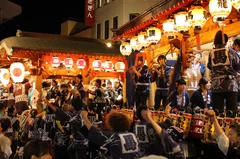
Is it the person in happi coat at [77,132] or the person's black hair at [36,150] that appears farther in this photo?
the person in happi coat at [77,132]

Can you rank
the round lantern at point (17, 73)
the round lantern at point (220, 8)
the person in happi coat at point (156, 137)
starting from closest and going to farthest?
1. the person in happi coat at point (156, 137)
2. the round lantern at point (220, 8)
3. the round lantern at point (17, 73)

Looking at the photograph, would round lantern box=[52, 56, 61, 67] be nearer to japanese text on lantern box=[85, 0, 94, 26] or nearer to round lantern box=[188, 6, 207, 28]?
round lantern box=[188, 6, 207, 28]

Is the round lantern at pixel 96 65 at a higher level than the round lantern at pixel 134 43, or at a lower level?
lower

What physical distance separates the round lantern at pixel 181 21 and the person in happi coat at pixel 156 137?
600 centimetres

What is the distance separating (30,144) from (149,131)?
89.8 inches

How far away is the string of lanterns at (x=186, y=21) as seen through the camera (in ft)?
28.5

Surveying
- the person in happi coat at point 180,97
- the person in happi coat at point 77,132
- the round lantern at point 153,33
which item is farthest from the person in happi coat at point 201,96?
the round lantern at point 153,33

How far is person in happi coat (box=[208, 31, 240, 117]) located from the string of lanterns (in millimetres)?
1074

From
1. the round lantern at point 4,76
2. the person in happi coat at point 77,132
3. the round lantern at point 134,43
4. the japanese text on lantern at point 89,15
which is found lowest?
the person in happi coat at point 77,132

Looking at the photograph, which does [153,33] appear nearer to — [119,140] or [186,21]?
[186,21]

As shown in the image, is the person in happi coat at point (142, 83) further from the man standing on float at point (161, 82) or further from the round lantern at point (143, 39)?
A: the round lantern at point (143, 39)

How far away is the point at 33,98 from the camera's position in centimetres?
1752

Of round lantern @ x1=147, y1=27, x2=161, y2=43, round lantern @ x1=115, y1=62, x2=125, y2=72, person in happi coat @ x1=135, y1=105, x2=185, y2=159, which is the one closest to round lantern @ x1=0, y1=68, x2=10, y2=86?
round lantern @ x1=115, y1=62, x2=125, y2=72

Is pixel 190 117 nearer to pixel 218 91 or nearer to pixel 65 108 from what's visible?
pixel 218 91
